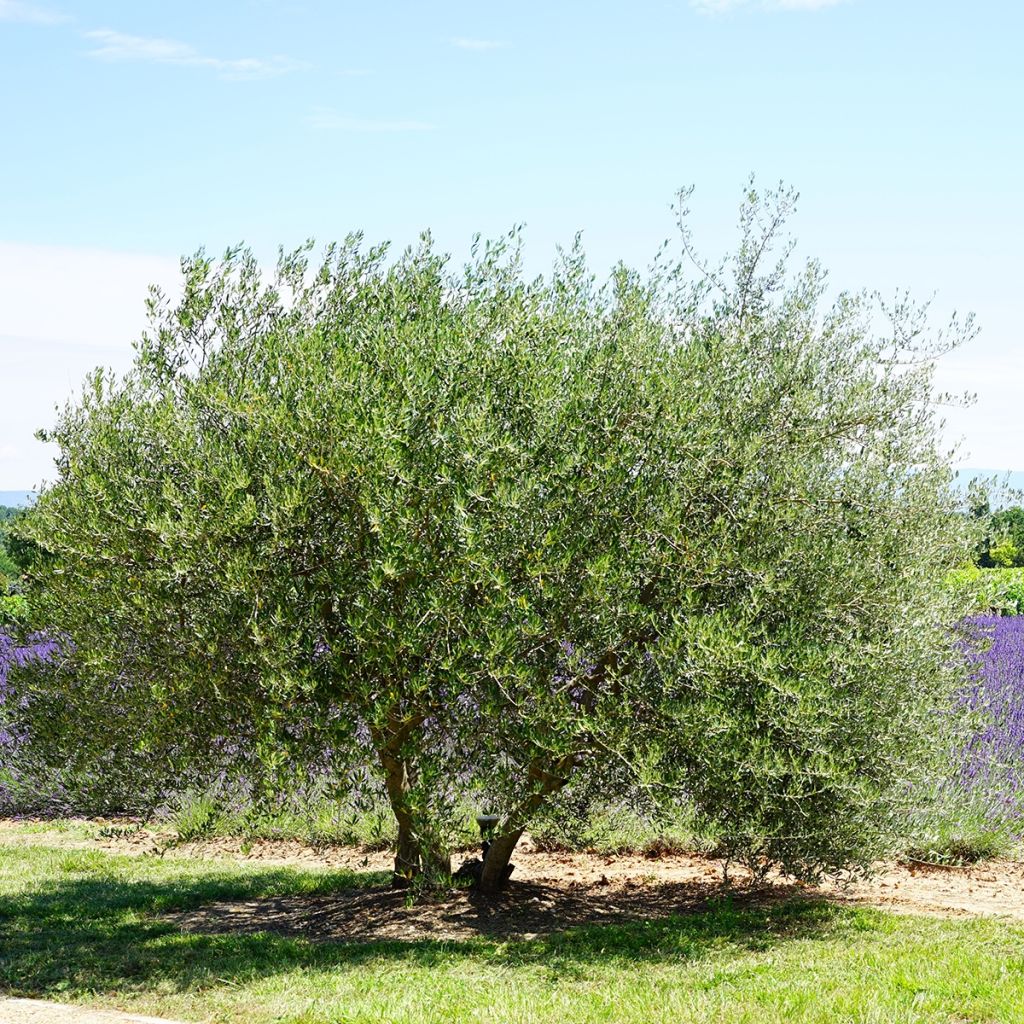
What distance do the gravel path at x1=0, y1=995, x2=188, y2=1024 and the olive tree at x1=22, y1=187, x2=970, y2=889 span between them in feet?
5.51

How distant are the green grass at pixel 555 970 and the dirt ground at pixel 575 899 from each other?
15.9 inches

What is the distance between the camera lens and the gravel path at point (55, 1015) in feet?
21.9

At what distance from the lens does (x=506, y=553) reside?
752 cm

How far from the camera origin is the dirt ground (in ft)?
30.1

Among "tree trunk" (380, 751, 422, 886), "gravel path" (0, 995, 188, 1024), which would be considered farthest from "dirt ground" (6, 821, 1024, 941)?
"gravel path" (0, 995, 188, 1024)

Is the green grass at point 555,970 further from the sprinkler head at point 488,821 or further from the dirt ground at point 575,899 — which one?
the sprinkler head at point 488,821

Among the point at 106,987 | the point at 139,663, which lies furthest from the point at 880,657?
the point at 106,987

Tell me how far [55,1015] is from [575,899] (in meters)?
4.41

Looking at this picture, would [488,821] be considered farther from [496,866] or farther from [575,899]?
[575,899]

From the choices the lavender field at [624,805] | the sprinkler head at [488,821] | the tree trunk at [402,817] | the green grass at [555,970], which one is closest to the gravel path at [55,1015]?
the green grass at [555,970]

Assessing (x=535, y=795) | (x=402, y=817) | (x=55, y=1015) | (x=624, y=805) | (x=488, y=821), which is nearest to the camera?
(x=55, y=1015)

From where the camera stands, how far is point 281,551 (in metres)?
7.85

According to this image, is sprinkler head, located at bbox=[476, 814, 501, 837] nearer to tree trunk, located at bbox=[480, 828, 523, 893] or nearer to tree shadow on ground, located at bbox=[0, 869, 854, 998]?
tree trunk, located at bbox=[480, 828, 523, 893]

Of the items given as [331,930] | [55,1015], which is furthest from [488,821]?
[55,1015]
